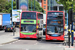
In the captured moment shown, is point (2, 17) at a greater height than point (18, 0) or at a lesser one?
lesser

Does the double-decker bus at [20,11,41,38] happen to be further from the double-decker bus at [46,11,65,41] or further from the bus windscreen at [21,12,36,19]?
the double-decker bus at [46,11,65,41]

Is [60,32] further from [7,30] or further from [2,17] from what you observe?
[2,17]

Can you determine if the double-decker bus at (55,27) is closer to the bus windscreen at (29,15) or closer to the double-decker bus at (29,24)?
the double-decker bus at (29,24)

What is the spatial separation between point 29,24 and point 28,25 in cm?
17

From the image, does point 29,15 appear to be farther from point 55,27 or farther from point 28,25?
point 55,27

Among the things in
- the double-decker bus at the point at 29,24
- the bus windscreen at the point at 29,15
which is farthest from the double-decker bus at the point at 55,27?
the bus windscreen at the point at 29,15

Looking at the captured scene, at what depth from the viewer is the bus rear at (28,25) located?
1059 inches

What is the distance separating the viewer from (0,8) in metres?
84.8

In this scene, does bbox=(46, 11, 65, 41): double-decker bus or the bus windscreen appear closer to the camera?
bbox=(46, 11, 65, 41): double-decker bus

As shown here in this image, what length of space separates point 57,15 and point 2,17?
2488 cm

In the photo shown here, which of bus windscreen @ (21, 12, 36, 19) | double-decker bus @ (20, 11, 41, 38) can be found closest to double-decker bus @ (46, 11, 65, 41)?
double-decker bus @ (20, 11, 41, 38)

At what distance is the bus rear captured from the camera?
26.9 meters

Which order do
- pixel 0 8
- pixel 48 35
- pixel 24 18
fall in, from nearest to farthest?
1. pixel 48 35
2. pixel 24 18
3. pixel 0 8

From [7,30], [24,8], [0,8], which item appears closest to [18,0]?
[24,8]
